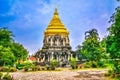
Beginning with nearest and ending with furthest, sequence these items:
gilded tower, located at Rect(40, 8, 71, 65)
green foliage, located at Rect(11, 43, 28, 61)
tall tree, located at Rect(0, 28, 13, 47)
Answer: tall tree, located at Rect(0, 28, 13, 47) < green foliage, located at Rect(11, 43, 28, 61) < gilded tower, located at Rect(40, 8, 71, 65)

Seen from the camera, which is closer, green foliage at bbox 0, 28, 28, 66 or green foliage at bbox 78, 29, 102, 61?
green foliage at bbox 0, 28, 28, 66

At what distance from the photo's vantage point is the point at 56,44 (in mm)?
75562

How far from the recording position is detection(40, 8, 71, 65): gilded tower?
7444 cm

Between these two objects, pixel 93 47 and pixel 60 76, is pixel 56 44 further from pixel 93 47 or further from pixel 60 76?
pixel 60 76

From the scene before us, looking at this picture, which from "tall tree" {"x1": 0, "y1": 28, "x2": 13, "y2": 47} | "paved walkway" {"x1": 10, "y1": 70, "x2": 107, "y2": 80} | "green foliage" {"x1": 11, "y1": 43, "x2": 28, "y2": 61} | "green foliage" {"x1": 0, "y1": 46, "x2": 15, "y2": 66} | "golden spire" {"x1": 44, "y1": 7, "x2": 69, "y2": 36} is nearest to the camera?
"paved walkway" {"x1": 10, "y1": 70, "x2": 107, "y2": 80}

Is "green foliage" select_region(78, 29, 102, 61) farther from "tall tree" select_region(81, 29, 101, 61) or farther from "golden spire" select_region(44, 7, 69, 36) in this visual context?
"golden spire" select_region(44, 7, 69, 36)

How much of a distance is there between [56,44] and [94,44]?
13.4 m

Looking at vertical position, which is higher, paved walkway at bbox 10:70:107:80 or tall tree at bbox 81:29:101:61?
tall tree at bbox 81:29:101:61

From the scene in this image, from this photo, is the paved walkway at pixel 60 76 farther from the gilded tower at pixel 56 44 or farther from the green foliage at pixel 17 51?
the gilded tower at pixel 56 44

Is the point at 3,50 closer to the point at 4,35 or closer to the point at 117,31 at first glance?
the point at 4,35

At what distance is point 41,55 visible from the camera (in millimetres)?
75562

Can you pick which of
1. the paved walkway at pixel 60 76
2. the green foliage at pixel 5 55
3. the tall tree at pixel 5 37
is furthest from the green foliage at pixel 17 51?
the paved walkway at pixel 60 76

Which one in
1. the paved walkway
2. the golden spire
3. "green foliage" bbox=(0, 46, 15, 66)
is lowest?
the paved walkway

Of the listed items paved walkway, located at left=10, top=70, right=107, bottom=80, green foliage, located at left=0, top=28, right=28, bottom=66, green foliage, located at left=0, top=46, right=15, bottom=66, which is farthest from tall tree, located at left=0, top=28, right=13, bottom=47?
paved walkway, located at left=10, top=70, right=107, bottom=80
